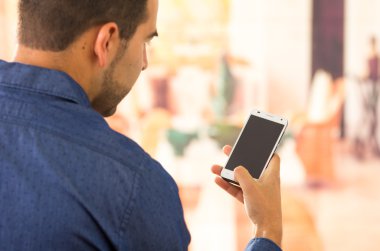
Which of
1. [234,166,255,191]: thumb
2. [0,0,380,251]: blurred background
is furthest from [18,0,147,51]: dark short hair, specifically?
[0,0,380,251]: blurred background

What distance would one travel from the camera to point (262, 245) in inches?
27.0

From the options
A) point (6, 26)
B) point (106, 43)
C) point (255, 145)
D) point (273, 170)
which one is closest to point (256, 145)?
point (255, 145)

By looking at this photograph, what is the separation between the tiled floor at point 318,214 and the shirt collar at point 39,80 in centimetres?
147

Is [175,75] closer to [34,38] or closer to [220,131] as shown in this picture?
[220,131]

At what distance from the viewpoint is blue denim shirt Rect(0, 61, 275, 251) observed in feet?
1.81

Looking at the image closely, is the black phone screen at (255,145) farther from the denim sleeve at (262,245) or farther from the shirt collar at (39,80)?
the shirt collar at (39,80)

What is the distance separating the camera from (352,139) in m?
2.04

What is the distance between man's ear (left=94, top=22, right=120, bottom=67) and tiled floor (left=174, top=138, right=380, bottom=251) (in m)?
1.44

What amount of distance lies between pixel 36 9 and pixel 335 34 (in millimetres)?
1520

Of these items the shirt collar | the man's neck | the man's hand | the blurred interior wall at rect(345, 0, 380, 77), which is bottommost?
the man's hand

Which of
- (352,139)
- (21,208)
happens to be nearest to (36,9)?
(21,208)

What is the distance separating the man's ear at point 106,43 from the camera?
2.00ft

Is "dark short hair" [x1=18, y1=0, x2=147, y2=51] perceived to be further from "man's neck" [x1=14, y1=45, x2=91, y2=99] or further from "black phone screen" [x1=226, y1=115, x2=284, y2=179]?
"black phone screen" [x1=226, y1=115, x2=284, y2=179]

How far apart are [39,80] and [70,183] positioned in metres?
0.10
